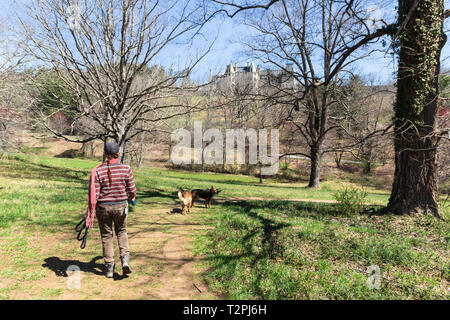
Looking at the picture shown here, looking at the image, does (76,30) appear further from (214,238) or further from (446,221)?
(446,221)

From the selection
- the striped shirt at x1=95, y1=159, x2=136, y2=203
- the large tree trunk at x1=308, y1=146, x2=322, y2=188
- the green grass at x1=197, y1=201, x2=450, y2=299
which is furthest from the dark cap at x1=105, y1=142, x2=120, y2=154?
the large tree trunk at x1=308, y1=146, x2=322, y2=188

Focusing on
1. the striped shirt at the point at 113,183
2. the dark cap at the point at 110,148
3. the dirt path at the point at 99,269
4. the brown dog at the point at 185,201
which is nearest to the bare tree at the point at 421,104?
the dirt path at the point at 99,269

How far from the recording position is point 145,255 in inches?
201

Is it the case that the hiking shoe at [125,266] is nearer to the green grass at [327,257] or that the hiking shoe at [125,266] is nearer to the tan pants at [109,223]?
the tan pants at [109,223]

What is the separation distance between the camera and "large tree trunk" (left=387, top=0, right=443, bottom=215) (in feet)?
21.0

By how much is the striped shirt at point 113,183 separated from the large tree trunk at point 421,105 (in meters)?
6.14

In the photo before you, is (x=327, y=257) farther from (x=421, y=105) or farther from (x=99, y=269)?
(x=421, y=105)

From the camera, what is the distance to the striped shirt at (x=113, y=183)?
408 cm

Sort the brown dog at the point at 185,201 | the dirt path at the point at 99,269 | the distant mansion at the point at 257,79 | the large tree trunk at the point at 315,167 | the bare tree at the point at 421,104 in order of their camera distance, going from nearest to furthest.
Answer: the dirt path at the point at 99,269
the bare tree at the point at 421,104
the brown dog at the point at 185,201
the distant mansion at the point at 257,79
the large tree trunk at the point at 315,167

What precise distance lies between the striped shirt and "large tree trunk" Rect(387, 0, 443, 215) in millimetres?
6138

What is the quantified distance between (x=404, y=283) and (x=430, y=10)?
6.32m

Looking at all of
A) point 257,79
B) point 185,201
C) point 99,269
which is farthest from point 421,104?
point 257,79

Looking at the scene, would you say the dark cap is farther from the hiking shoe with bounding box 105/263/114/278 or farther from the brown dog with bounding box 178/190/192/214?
the brown dog with bounding box 178/190/192/214

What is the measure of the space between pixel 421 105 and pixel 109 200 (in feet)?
23.2
